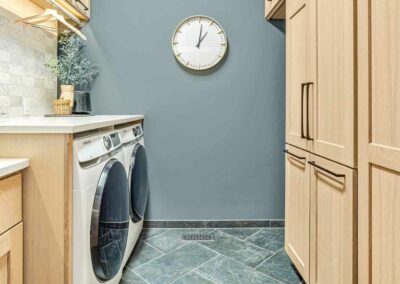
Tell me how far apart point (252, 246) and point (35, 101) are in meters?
1.90

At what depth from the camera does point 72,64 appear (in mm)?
2428

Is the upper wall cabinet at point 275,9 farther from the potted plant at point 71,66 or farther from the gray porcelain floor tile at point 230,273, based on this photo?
the gray porcelain floor tile at point 230,273

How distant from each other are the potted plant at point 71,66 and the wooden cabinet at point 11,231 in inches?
56.7

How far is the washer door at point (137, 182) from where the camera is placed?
199 cm

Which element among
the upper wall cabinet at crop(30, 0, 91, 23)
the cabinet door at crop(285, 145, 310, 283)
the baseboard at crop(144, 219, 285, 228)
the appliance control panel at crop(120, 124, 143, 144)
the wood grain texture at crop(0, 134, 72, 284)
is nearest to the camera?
the wood grain texture at crop(0, 134, 72, 284)

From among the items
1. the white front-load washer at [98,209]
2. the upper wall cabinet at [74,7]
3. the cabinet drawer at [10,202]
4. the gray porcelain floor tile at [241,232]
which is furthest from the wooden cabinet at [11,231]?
the gray porcelain floor tile at [241,232]

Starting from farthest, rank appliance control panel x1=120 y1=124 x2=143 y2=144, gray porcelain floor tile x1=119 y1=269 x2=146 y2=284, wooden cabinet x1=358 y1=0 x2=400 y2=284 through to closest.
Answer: appliance control panel x1=120 y1=124 x2=143 y2=144 < gray porcelain floor tile x1=119 y1=269 x2=146 y2=284 < wooden cabinet x1=358 y1=0 x2=400 y2=284

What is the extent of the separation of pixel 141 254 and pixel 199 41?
1710 mm

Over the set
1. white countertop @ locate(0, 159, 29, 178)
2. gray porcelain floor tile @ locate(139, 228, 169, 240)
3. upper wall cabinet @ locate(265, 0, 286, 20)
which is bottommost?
gray porcelain floor tile @ locate(139, 228, 169, 240)

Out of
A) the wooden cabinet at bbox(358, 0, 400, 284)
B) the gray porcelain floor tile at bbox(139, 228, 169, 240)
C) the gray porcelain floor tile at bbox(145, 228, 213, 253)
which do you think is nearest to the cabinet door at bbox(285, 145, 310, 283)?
the wooden cabinet at bbox(358, 0, 400, 284)

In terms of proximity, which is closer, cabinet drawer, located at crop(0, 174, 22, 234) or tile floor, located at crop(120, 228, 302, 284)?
cabinet drawer, located at crop(0, 174, 22, 234)

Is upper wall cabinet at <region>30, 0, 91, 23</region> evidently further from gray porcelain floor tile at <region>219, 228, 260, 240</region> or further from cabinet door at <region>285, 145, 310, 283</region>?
gray porcelain floor tile at <region>219, 228, 260, 240</region>

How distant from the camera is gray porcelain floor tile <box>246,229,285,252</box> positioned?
88.9 inches

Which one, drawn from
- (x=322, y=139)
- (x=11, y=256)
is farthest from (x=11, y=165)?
(x=322, y=139)
